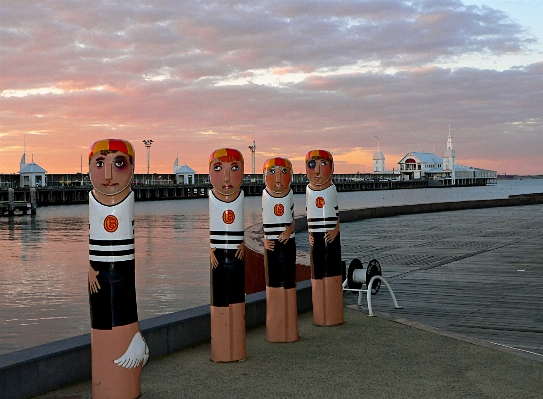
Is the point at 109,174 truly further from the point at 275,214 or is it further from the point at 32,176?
the point at 32,176

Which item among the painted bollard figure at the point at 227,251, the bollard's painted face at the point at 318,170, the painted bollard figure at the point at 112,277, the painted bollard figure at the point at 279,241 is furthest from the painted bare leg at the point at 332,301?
the painted bollard figure at the point at 112,277

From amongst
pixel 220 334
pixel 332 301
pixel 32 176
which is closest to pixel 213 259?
pixel 220 334

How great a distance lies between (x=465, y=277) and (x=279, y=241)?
6328 millimetres

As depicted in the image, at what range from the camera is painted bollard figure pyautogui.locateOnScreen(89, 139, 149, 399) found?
5805 millimetres

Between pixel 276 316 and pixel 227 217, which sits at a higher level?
pixel 227 217

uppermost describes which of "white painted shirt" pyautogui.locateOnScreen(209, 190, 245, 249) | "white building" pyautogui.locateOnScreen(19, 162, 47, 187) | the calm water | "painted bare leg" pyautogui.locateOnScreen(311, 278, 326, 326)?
"white building" pyautogui.locateOnScreen(19, 162, 47, 187)

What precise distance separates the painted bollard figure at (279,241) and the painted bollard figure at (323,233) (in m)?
0.65

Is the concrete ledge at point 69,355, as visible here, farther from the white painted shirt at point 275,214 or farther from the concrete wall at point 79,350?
the white painted shirt at point 275,214

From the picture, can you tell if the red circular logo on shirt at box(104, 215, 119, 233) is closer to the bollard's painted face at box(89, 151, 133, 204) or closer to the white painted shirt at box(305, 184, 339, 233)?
the bollard's painted face at box(89, 151, 133, 204)

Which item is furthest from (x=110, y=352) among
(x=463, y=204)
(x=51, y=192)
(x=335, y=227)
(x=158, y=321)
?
(x=51, y=192)

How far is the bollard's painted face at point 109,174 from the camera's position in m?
5.88

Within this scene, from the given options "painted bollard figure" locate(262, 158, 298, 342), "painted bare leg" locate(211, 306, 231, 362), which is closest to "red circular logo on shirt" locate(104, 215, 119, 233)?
"painted bare leg" locate(211, 306, 231, 362)

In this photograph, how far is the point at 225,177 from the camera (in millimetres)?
7203

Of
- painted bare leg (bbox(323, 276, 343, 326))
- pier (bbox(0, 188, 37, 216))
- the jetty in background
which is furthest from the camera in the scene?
the jetty in background
